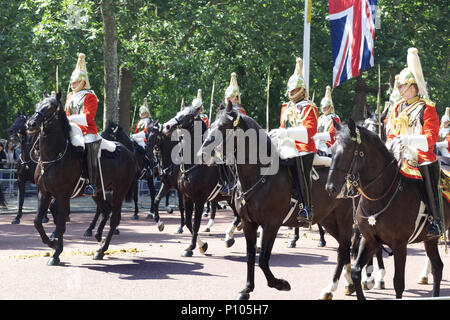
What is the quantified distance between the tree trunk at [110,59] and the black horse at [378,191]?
14.1 m

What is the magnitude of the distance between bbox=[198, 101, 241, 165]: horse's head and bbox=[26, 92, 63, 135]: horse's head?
3.30 metres

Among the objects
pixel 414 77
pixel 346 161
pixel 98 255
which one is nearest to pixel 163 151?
pixel 98 255

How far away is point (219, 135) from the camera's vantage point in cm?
762

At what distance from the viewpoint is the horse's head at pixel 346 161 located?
7.05m

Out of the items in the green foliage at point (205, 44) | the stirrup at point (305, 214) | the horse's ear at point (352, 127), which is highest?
the green foliage at point (205, 44)

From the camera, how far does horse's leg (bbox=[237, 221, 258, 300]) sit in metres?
7.65

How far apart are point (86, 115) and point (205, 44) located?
14.3m

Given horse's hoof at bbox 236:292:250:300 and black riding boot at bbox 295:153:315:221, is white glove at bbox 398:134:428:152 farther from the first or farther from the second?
horse's hoof at bbox 236:292:250:300

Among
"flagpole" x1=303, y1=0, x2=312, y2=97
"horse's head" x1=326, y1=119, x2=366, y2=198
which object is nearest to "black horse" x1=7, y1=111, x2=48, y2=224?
"flagpole" x1=303, y1=0, x2=312, y2=97

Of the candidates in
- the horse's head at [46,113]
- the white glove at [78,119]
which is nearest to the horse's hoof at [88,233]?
the white glove at [78,119]

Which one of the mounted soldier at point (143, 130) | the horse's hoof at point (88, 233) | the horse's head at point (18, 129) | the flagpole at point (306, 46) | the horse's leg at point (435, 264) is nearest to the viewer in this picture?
the horse's leg at point (435, 264)

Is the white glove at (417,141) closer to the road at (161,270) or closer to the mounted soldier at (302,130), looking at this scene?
the mounted soldier at (302,130)
